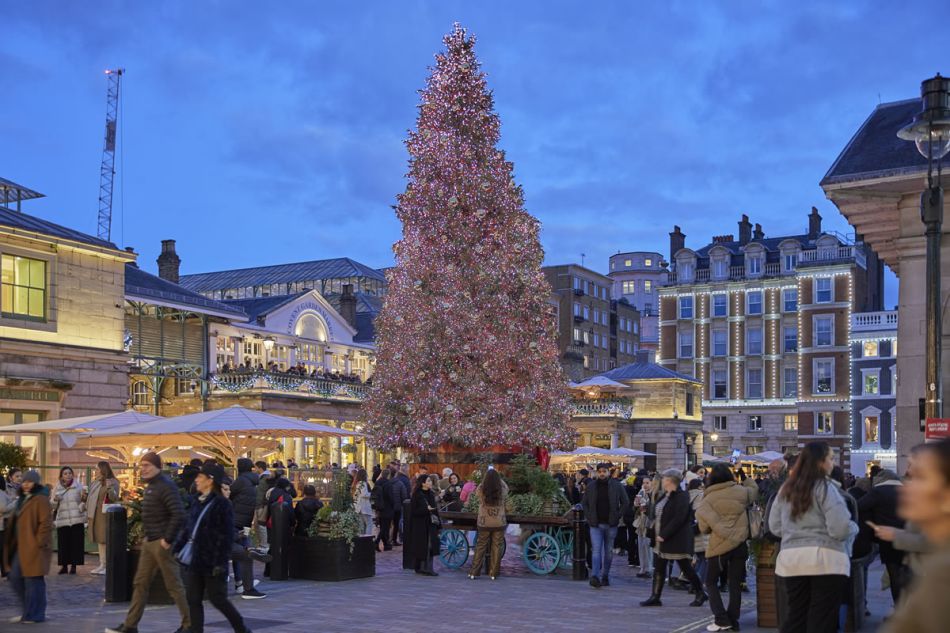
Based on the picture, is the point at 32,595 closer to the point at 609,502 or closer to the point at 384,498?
the point at 609,502

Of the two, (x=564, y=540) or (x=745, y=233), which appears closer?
(x=564, y=540)

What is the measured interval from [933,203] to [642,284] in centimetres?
9828

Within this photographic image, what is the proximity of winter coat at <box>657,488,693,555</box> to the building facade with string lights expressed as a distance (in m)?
59.4

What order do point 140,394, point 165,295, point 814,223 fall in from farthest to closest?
point 814,223 → point 140,394 → point 165,295

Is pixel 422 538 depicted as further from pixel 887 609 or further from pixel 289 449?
pixel 289 449

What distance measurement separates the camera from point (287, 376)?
42344 mm

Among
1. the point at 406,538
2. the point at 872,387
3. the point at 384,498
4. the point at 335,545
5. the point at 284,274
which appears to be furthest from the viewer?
the point at 284,274

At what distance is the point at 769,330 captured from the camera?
77.4 meters

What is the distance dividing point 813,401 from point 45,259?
56458 mm

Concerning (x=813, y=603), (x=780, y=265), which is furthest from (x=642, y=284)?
(x=813, y=603)

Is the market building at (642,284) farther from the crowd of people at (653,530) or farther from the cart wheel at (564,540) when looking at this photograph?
the cart wheel at (564,540)

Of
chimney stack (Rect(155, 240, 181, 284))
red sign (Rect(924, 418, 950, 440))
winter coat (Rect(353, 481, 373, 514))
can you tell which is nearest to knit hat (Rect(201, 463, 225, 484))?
red sign (Rect(924, 418, 950, 440))

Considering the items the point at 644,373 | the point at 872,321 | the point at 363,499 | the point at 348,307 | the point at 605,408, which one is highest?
the point at 872,321

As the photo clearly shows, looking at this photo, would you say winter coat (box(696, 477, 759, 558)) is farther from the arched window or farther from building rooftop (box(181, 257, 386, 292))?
building rooftop (box(181, 257, 386, 292))
